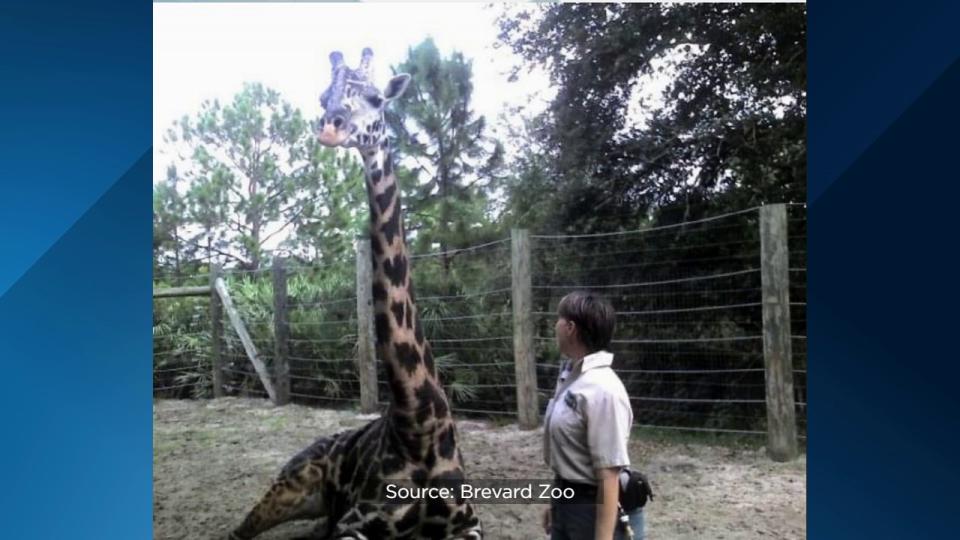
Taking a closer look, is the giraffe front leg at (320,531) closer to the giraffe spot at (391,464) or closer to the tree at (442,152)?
the giraffe spot at (391,464)

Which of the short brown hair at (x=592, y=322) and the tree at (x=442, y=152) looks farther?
the tree at (x=442, y=152)

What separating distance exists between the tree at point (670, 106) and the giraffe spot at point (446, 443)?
0.77 meters

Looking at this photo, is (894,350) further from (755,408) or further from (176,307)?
(176,307)

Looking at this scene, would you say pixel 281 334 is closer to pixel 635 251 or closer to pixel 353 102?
pixel 353 102

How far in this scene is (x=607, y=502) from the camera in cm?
165

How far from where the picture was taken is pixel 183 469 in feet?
8.32

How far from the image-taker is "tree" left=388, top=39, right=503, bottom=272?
2.42m

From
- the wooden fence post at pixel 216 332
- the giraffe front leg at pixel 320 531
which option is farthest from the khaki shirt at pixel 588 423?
the wooden fence post at pixel 216 332

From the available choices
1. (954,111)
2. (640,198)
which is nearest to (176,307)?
(640,198)

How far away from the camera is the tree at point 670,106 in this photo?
96.7 inches

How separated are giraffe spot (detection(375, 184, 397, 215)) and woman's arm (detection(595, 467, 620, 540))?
108 cm

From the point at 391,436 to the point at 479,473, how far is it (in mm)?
317

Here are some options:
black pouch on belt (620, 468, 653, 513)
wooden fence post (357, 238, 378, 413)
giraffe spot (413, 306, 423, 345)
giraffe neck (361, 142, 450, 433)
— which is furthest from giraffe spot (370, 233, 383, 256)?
black pouch on belt (620, 468, 653, 513)

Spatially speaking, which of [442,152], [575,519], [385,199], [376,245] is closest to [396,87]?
[442,152]
